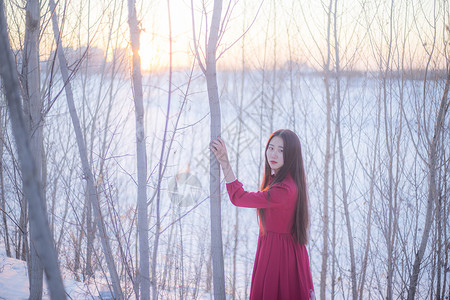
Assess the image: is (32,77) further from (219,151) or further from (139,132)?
(219,151)

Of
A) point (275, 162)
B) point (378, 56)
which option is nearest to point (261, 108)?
point (378, 56)

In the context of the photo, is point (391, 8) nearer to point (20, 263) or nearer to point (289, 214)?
point (289, 214)

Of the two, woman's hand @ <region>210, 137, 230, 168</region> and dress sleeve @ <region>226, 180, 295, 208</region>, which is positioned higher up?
woman's hand @ <region>210, 137, 230, 168</region>

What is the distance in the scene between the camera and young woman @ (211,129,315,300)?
2082 millimetres

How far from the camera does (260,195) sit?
2080 millimetres

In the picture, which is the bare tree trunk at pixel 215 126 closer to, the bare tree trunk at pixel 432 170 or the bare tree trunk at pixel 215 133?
the bare tree trunk at pixel 215 133

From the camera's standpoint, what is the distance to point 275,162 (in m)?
2.28

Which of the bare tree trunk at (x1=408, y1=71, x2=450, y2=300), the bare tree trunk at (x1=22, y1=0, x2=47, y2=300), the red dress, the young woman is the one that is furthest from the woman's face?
the bare tree trunk at (x1=408, y1=71, x2=450, y2=300)

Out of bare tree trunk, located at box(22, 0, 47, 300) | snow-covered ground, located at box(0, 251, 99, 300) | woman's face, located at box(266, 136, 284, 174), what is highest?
bare tree trunk, located at box(22, 0, 47, 300)

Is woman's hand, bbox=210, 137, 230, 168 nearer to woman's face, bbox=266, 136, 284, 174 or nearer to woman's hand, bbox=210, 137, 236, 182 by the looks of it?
woman's hand, bbox=210, 137, 236, 182

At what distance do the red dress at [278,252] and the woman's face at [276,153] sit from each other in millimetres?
118

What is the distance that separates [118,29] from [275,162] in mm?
3490

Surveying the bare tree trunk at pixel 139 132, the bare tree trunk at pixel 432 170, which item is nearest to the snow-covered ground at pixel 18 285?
the bare tree trunk at pixel 139 132

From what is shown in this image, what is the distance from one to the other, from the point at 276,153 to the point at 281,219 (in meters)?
0.45
